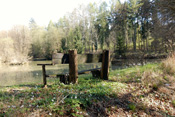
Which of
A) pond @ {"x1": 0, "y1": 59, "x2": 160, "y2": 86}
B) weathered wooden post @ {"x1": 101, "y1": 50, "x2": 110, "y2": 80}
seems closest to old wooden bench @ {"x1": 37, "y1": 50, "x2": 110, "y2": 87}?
weathered wooden post @ {"x1": 101, "y1": 50, "x2": 110, "y2": 80}

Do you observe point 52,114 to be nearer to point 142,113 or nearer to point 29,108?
point 29,108

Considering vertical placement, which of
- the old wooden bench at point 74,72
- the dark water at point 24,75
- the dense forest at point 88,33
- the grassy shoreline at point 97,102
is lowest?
the dark water at point 24,75

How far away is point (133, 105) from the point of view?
3680 millimetres

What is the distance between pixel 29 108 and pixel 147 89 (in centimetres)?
429

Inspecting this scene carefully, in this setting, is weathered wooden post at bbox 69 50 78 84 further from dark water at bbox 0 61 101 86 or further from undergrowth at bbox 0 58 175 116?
dark water at bbox 0 61 101 86

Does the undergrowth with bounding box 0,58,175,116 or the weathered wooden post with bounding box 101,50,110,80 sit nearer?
the undergrowth with bounding box 0,58,175,116

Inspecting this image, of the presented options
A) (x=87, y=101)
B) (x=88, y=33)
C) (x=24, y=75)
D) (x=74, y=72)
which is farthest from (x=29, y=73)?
(x=88, y=33)

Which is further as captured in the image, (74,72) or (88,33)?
(88,33)

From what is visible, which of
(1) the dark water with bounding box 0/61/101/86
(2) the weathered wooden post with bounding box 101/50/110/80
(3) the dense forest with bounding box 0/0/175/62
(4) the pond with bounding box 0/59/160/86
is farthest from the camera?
(3) the dense forest with bounding box 0/0/175/62

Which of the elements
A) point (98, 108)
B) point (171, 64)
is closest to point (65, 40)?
point (171, 64)

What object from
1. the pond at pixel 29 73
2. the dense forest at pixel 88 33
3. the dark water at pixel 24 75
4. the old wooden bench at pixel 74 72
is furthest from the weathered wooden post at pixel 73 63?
the dense forest at pixel 88 33

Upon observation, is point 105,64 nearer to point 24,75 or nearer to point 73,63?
point 73,63

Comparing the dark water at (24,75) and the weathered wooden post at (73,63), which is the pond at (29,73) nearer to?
the dark water at (24,75)

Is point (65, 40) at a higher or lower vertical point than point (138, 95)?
higher
